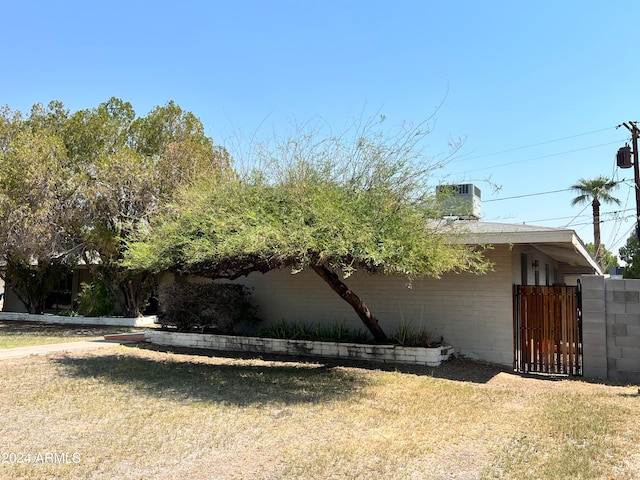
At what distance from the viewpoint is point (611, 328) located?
9.12 m

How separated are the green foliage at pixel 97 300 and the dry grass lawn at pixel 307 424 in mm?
10884

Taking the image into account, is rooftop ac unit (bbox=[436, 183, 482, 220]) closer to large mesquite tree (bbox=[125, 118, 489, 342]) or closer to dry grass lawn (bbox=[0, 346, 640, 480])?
large mesquite tree (bbox=[125, 118, 489, 342])

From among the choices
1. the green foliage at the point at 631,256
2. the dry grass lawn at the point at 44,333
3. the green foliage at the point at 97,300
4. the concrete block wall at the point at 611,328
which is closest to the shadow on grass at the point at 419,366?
the concrete block wall at the point at 611,328

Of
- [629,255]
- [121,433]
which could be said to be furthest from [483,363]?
[629,255]

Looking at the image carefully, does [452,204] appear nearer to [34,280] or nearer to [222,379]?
[222,379]

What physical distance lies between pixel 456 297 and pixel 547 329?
6.36ft

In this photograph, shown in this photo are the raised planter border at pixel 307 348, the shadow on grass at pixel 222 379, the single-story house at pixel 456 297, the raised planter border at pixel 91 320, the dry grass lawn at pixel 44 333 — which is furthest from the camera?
the raised planter border at pixel 91 320

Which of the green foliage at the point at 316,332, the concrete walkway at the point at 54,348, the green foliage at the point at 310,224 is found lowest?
the concrete walkway at the point at 54,348

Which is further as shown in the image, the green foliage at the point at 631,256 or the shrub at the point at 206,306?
the green foliage at the point at 631,256

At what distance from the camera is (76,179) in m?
17.4

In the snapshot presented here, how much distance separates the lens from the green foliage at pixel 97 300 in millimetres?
20078

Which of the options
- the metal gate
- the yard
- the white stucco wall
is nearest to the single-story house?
the white stucco wall

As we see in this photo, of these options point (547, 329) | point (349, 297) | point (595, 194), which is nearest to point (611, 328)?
point (547, 329)

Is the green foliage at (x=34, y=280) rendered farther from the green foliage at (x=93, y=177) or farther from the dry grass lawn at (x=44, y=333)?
the dry grass lawn at (x=44, y=333)
